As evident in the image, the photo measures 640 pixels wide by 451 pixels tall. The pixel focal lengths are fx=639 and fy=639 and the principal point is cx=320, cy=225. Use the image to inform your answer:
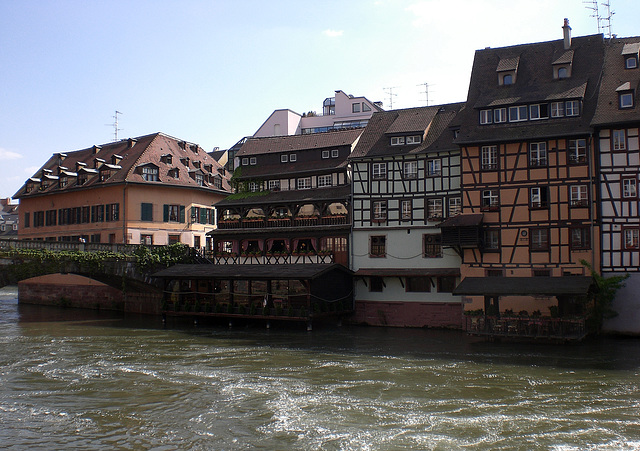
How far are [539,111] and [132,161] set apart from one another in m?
32.6

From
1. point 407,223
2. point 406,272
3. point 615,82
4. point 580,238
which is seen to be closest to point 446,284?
point 406,272

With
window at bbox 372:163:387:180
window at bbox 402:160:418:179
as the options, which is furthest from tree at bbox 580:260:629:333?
window at bbox 372:163:387:180

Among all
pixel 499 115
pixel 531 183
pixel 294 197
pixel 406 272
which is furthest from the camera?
pixel 294 197

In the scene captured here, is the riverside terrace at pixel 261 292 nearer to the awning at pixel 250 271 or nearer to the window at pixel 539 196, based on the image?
the awning at pixel 250 271

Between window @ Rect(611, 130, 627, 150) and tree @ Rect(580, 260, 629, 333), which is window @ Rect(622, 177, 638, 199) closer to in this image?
window @ Rect(611, 130, 627, 150)

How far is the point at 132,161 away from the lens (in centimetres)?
5206

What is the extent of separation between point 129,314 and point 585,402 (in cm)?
3493

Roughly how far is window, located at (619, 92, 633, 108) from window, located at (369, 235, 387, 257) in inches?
569

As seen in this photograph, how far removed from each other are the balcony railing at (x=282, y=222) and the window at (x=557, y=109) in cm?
1308

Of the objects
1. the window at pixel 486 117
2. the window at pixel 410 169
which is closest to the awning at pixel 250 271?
the window at pixel 410 169

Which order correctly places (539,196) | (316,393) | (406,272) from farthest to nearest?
(406,272) < (539,196) < (316,393)

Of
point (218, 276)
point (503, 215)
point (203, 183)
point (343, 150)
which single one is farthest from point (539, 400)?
point (203, 183)

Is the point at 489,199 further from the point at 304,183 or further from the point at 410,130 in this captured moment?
the point at 304,183

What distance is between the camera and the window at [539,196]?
32781mm
